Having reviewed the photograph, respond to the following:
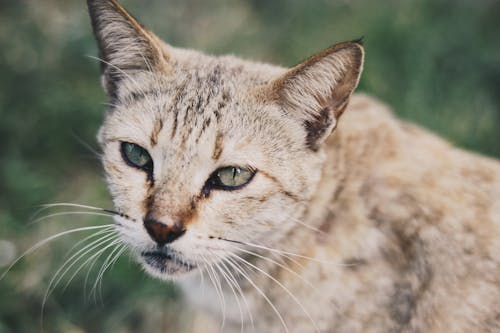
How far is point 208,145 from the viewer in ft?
7.73

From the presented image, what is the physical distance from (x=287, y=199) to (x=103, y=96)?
9.11 ft

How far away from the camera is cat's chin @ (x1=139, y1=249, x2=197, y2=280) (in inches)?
94.9

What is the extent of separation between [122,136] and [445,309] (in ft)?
5.81

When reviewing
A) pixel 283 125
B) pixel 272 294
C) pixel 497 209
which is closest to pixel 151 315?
pixel 272 294

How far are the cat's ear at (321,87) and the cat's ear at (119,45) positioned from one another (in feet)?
2.20

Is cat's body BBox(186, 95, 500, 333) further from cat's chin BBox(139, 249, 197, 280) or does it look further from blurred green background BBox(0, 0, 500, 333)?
blurred green background BBox(0, 0, 500, 333)

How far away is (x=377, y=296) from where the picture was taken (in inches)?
100

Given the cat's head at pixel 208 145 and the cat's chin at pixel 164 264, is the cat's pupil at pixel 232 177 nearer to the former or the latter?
the cat's head at pixel 208 145

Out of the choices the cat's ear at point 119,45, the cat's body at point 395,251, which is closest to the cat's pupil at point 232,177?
the cat's body at point 395,251

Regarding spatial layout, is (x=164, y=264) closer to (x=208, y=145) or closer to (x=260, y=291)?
(x=260, y=291)

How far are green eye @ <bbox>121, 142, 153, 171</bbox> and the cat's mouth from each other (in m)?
0.41

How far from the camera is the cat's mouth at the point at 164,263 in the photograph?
2.39 m

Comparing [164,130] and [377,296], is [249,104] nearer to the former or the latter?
[164,130]

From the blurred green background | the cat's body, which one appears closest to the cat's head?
the cat's body
